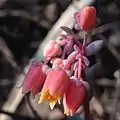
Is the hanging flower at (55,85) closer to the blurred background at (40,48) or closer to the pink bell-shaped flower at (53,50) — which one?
the pink bell-shaped flower at (53,50)

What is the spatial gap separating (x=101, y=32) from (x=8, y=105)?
2.02 ft

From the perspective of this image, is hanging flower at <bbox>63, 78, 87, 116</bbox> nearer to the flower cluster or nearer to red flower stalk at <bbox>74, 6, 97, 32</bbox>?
the flower cluster

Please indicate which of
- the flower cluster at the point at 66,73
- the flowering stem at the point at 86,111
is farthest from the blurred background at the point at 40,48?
the flower cluster at the point at 66,73

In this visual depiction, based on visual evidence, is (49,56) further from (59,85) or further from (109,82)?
(109,82)

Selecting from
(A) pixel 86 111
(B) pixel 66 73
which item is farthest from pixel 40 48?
(B) pixel 66 73

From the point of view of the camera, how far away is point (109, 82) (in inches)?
111

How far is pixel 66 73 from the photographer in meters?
1.31

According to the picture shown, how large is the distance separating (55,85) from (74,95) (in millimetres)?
53

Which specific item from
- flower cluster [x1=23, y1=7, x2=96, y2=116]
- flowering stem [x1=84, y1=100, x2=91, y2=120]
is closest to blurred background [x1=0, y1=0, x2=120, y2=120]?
flowering stem [x1=84, y1=100, x2=91, y2=120]

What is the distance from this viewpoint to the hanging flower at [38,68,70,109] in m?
1.28

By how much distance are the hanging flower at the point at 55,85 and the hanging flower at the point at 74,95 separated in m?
0.02

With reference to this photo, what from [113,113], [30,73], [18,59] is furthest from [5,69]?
[30,73]

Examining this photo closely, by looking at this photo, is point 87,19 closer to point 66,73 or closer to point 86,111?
point 66,73

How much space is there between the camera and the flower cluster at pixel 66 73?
129 cm
